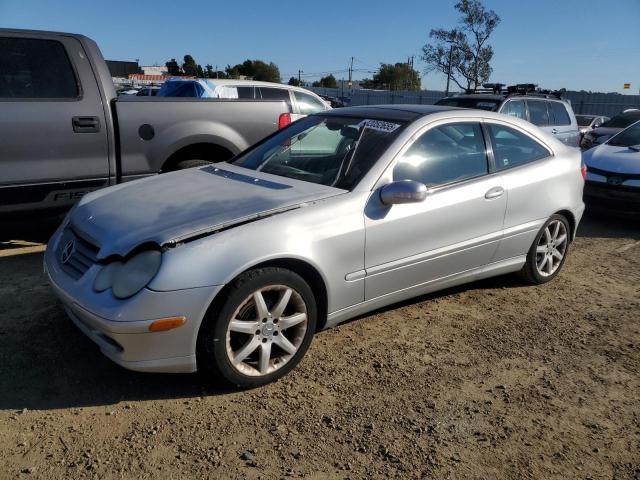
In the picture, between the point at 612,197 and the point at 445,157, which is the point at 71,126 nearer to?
the point at 445,157

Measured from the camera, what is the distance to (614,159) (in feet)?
24.2

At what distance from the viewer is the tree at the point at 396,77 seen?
68688 mm

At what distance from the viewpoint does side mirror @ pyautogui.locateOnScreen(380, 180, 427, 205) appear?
129 inches

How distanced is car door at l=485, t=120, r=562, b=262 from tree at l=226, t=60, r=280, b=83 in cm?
7294

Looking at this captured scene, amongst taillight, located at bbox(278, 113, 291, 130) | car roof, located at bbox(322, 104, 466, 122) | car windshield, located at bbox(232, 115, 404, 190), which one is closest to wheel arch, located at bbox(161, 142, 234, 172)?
taillight, located at bbox(278, 113, 291, 130)

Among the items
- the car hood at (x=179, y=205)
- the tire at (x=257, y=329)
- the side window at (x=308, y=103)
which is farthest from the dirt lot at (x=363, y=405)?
the side window at (x=308, y=103)

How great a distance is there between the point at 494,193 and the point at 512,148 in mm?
569

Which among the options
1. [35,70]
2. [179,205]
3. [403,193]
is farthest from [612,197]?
[35,70]

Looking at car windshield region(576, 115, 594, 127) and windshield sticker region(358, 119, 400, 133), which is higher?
windshield sticker region(358, 119, 400, 133)

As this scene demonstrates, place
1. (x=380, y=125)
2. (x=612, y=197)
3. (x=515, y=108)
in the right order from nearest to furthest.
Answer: (x=380, y=125) < (x=612, y=197) < (x=515, y=108)

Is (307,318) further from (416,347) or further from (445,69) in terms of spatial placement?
(445,69)

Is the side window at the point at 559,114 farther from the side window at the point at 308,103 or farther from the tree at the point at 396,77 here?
the tree at the point at 396,77

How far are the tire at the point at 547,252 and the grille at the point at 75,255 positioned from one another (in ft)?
10.9

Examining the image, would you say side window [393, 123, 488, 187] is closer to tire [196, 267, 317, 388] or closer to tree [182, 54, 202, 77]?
tire [196, 267, 317, 388]
